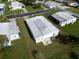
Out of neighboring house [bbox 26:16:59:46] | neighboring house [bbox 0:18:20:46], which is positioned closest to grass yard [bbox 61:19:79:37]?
neighboring house [bbox 26:16:59:46]

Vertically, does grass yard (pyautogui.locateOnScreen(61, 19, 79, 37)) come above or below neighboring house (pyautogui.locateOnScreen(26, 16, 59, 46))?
below

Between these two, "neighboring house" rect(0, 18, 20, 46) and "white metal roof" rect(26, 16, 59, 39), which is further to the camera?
"neighboring house" rect(0, 18, 20, 46)

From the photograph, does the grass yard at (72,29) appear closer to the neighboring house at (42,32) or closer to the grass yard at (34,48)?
the neighboring house at (42,32)

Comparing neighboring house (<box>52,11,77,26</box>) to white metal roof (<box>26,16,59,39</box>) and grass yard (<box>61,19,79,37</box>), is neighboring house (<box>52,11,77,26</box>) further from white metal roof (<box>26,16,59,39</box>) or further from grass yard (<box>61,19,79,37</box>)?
white metal roof (<box>26,16,59,39</box>)

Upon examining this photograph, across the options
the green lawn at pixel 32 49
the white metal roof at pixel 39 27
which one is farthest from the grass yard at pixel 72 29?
the white metal roof at pixel 39 27

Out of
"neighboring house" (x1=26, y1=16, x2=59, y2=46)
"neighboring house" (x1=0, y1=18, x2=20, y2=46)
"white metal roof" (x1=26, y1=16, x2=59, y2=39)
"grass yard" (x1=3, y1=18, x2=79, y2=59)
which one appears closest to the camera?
"grass yard" (x1=3, y1=18, x2=79, y2=59)

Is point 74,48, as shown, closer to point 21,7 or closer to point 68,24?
point 68,24

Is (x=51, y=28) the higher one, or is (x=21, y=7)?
(x=51, y=28)

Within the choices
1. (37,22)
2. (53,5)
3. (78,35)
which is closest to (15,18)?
(37,22)

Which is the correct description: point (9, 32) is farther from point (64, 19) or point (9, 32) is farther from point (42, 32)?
point (64, 19)

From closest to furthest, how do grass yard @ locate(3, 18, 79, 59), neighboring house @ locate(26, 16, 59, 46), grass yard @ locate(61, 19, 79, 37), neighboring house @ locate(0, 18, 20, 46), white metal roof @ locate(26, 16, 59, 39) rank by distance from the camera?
grass yard @ locate(3, 18, 79, 59) < neighboring house @ locate(26, 16, 59, 46) < white metal roof @ locate(26, 16, 59, 39) < neighboring house @ locate(0, 18, 20, 46) < grass yard @ locate(61, 19, 79, 37)

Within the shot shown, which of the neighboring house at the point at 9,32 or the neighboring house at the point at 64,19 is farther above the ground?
the neighboring house at the point at 64,19
